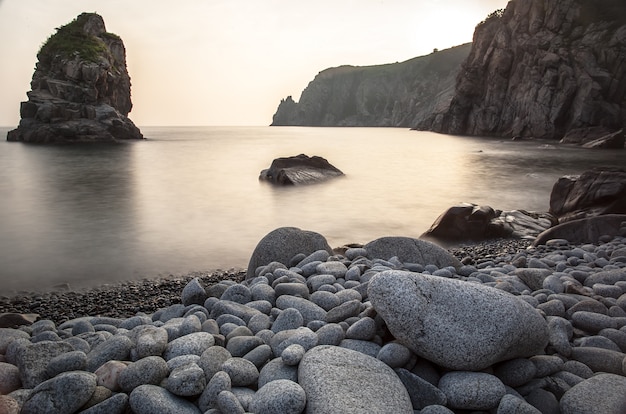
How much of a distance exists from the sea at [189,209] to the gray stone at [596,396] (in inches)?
275

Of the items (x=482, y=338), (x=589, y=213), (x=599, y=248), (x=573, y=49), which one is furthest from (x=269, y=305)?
(x=573, y=49)

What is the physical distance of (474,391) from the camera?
10.4 feet

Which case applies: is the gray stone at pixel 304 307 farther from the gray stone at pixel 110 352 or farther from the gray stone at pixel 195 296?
the gray stone at pixel 110 352

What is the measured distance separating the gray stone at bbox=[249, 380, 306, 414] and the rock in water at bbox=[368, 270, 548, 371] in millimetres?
1025

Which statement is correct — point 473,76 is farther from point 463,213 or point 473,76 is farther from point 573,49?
point 463,213

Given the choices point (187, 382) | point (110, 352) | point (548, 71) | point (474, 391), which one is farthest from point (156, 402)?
point (548, 71)

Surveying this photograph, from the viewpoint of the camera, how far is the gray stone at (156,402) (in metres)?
2.94

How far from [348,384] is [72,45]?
247 feet

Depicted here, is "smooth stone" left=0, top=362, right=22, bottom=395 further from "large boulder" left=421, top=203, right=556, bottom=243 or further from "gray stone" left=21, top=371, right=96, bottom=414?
"large boulder" left=421, top=203, right=556, bottom=243

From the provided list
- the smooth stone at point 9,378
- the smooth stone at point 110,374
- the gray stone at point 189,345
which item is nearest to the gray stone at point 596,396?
the gray stone at point 189,345

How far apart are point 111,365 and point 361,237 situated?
9256 mm

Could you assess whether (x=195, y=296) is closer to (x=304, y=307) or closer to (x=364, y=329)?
(x=304, y=307)

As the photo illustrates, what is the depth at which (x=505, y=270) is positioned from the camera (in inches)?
252

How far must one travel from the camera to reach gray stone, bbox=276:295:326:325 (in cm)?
439
